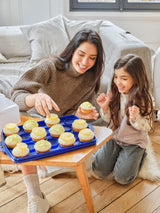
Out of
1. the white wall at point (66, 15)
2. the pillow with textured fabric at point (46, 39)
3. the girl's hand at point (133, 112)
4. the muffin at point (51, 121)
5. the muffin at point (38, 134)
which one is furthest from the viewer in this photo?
the white wall at point (66, 15)

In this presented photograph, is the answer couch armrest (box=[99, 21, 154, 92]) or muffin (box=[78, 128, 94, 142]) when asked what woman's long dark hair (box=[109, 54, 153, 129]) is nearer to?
muffin (box=[78, 128, 94, 142])

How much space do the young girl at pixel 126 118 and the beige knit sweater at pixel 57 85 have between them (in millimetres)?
207

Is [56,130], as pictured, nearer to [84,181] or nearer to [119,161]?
[84,181]

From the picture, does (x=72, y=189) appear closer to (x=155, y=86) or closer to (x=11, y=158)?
(x=11, y=158)

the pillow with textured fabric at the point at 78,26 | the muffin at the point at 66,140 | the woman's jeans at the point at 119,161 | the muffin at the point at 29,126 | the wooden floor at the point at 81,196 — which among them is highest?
the pillow with textured fabric at the point at 78,26

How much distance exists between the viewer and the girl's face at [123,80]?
1.54m

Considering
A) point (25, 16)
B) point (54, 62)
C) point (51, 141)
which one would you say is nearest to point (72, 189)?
point (51, 141)

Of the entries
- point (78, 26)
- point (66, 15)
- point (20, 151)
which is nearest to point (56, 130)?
point (20, 151)

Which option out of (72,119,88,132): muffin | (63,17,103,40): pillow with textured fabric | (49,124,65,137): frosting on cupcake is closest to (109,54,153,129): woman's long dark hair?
(72,119,88,132): muffin

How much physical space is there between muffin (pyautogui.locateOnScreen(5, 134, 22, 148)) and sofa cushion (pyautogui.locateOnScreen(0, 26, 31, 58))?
1724 mm

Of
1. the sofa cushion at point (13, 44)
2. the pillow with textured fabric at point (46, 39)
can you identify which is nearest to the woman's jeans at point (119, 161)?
the pillow with textured fabric at point (46, 39)

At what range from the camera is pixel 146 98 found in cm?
156

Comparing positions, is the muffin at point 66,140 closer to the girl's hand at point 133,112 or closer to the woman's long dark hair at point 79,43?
the girl's hand at point 133,112

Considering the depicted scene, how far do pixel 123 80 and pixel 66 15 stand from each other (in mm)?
2045
